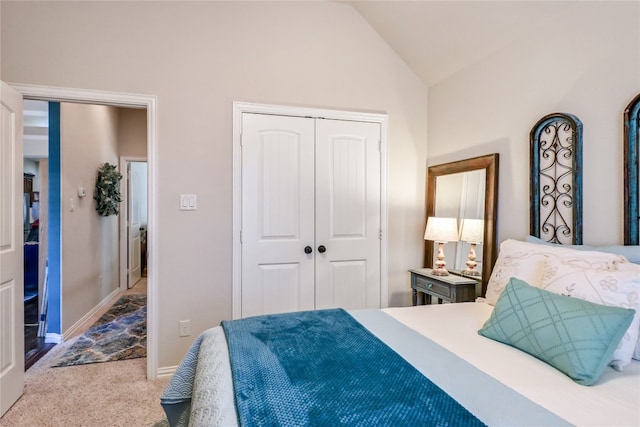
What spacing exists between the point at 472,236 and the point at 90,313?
403cm

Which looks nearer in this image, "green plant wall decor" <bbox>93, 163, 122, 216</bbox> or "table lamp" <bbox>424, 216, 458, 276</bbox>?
"table lamp" <bbox>424, 216, 458, 276</bbox>

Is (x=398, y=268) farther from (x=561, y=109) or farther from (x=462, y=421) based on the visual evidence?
(x=462, y=421)

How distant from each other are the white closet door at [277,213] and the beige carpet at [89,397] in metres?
0.85

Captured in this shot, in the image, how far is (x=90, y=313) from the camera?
3885 mm

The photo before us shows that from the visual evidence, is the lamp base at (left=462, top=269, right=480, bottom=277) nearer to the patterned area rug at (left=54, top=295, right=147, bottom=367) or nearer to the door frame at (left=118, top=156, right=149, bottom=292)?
the patterned area rug at (left=54, top=295, right=147, bottom=367)

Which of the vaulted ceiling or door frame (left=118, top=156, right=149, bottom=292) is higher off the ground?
the vaulted ceiling

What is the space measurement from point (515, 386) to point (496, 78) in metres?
2.06

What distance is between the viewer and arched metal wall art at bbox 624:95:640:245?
62.0 inches

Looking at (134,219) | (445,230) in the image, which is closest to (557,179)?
(445,230)

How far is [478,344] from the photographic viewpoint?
1.44m

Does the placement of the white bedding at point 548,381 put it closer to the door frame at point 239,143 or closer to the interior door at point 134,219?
the door frame at point 239,143

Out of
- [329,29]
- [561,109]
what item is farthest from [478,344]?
[329,29]

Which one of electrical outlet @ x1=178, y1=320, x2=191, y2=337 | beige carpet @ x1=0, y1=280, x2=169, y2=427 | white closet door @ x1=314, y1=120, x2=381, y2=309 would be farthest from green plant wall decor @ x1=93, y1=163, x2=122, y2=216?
white closet door @ x1=314, y1=120, x2=381, y2=309

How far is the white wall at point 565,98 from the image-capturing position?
1.67 meters
